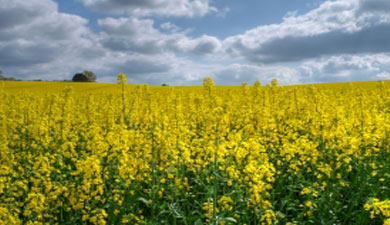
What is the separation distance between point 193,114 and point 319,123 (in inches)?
173

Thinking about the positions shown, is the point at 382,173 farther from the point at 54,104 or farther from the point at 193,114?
the point at 54,104

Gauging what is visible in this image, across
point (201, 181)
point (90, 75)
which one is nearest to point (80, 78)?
point (90, 75)

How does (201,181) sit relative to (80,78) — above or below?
below

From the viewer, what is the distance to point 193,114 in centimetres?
1082

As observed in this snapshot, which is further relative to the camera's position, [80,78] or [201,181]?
[80,78]

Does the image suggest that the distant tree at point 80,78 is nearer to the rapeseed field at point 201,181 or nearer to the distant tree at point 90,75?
the distant tree at point 90,75

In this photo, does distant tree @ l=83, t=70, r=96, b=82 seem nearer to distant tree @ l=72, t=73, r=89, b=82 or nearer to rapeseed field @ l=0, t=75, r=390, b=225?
distant tree @ l=72, t=73, r=89, b=82

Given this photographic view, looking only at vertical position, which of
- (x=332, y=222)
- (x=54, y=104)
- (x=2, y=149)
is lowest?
(x=332, y=222)

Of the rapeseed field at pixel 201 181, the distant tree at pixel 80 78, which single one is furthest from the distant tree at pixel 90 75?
the rapeseed field at pixel 201 181

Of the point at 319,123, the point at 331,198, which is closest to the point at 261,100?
the point at 319,123

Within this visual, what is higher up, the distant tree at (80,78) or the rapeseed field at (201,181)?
the distant tree at (80,78)

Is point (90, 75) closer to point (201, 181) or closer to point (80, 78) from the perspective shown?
point (80, 78)

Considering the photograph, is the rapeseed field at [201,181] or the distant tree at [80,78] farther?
the distant tree at [80,78]

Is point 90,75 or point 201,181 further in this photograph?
point 90,75
